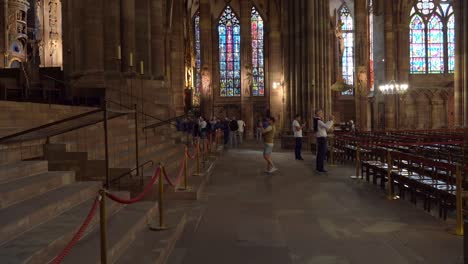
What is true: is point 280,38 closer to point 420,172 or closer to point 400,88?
point 400,88

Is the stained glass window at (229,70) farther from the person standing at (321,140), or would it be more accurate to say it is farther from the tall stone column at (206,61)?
the person standing at (321,140)

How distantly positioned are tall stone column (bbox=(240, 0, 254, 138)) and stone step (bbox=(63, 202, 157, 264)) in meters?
37.5

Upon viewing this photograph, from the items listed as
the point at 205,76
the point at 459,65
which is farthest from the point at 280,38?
the point at 459,65

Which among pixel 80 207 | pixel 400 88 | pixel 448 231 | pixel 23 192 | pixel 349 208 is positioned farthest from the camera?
pixel 400 88

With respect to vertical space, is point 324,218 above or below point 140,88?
below

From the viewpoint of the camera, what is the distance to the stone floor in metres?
5.36

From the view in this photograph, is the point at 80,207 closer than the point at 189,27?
Yes

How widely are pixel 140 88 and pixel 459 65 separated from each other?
69.7 feet

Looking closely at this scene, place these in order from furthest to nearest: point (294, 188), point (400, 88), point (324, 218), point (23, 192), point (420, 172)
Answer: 1. point (400, 88)
2. point (294, 188)
3. point (420, 172)
4. point (324, 218)
5. point (23, 192)

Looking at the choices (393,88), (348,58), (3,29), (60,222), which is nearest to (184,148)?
(60,222)

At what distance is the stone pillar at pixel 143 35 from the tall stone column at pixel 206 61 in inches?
1049

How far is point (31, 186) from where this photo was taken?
548 cm

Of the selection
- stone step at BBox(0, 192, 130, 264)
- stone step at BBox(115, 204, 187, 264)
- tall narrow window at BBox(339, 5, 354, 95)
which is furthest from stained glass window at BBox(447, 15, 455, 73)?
stone step at BBox(0, 192, 130, 264)

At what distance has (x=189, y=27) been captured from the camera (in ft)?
156
